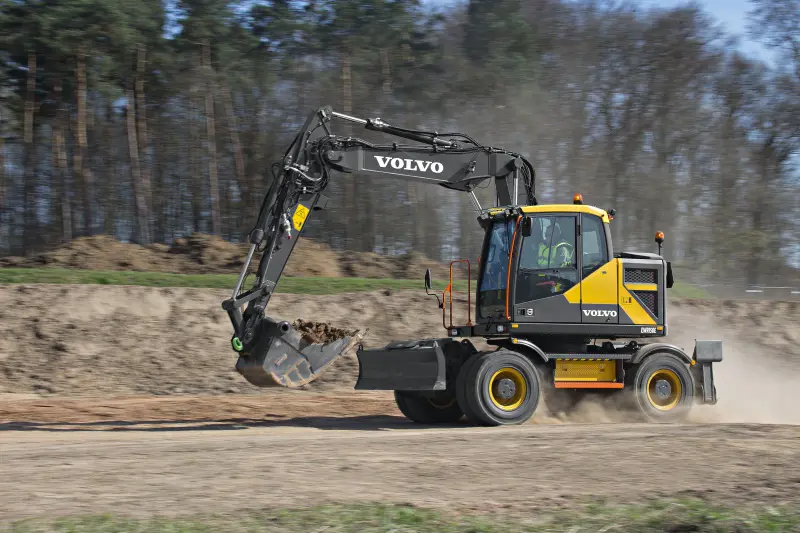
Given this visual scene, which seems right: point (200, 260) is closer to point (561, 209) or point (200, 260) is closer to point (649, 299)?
point (561, 209)

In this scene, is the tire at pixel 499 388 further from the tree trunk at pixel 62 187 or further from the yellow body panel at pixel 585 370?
the tree trunk at pixel 62 187

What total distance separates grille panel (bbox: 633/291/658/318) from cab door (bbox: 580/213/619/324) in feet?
1.40

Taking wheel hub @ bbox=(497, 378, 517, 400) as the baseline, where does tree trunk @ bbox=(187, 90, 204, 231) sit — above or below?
above

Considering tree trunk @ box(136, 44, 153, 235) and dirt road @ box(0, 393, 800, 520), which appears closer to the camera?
Result: dirt road @ box(0, 393, 800, 520)

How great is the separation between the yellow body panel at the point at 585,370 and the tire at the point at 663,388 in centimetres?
36

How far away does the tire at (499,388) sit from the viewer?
12.9m

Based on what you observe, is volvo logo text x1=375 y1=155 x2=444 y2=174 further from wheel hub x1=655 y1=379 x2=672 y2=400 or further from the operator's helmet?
wheel hub x1=655 y1=379 x2=672 y2=400

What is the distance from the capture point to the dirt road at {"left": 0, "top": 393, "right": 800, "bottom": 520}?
754 cm

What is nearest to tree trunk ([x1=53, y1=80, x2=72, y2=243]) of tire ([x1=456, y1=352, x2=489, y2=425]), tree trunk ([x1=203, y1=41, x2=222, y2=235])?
tree trunk ([x1=203, y1=41, x2=222, y2=235])

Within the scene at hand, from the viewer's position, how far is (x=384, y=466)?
9.17 meters

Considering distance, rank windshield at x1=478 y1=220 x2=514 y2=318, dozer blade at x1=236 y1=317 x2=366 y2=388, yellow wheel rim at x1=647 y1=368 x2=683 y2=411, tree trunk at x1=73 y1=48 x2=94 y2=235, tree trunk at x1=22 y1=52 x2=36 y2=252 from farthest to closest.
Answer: tree trunk at x1=73 y1=48 x2=94 y2=235 < tree trunk at x1=22 y1=52 x2=36 y2=252 < yellow wheel rim at x1=647 y1=368 x2=683 y2=411 < windshield at x1=478 y1=220 x2=514 y2=318 < dozer blade at x1=236 y1=317 x2=366 y2=388

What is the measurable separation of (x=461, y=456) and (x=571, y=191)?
3086 centimetres

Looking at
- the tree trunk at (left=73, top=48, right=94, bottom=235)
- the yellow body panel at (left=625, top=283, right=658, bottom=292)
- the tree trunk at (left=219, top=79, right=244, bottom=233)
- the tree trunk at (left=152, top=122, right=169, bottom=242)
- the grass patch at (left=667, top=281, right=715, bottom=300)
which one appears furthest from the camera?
the tree trunk at (left=152, top=122, right=169, bottom=242)

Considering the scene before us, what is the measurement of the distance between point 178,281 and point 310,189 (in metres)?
11.6
